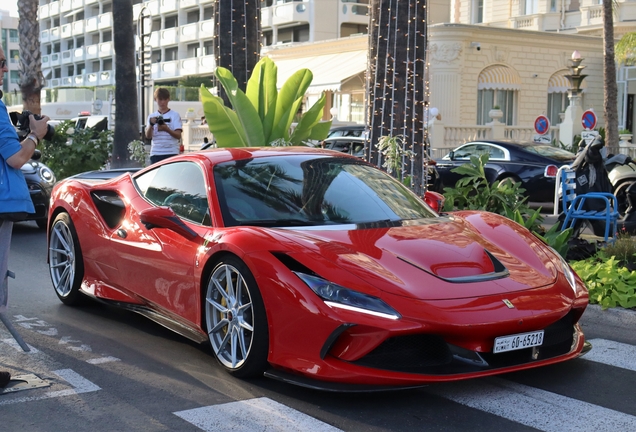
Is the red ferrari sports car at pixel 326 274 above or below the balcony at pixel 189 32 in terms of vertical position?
below

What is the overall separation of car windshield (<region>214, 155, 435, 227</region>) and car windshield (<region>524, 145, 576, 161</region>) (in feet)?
40.2

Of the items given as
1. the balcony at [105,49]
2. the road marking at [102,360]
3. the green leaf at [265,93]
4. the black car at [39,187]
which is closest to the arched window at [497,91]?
the green leaf at [265,93]

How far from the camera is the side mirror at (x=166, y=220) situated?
5785 millimetres

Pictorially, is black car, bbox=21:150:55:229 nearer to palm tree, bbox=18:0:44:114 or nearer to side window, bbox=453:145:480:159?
Answer: side window, bbox=453:145:480:159

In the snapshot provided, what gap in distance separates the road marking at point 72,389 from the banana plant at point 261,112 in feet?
20.5

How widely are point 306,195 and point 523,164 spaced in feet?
41.5

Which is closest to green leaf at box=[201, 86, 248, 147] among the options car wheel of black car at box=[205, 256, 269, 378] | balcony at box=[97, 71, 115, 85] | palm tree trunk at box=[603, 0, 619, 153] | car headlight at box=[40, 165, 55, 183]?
car headlight at box=[40, 165, 55, 183]

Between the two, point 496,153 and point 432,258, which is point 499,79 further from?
point 432,258

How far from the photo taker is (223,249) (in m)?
5.36

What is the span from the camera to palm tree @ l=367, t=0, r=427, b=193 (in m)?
11.4

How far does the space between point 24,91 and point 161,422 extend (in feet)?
72.5

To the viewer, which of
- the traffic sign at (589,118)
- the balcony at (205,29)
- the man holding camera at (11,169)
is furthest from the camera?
the balcony at (205,29)

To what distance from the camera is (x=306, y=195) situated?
585 cm

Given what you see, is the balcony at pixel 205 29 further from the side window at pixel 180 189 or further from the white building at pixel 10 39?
the side window at pixel 180 189
